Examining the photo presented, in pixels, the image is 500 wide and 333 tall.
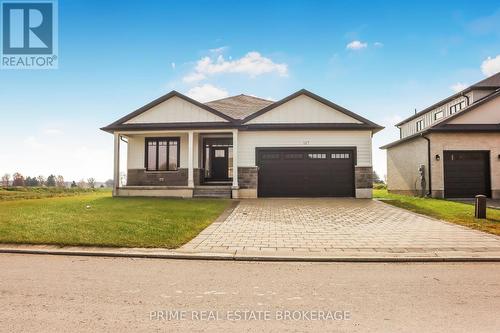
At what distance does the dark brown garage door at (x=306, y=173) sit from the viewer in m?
17.1

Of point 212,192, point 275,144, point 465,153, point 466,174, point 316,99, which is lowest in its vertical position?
point 212,192

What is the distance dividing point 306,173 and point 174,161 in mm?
7684

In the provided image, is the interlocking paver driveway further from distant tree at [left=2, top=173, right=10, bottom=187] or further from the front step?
distant tree at [left=2, top=173, right=10, bottom=187]

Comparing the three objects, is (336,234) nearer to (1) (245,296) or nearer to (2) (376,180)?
(1) (245,296)

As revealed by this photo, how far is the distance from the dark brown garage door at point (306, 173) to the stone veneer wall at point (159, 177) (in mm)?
4082

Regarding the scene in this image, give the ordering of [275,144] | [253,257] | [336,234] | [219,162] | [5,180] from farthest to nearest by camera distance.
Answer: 1. [5,180]
2. [219,162]
3. [275,144]
4. [336,234]
5. [253,257]

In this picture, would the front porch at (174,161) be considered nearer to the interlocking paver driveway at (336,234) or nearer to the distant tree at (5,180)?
the interlocking paver driveway at (336,234)

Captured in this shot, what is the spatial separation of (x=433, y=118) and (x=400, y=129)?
5.02m

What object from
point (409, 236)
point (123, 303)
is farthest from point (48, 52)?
point (409, 236)

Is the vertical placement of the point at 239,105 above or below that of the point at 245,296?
above

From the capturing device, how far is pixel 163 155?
61.2 ft

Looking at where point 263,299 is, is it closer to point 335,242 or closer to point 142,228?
point 335,242

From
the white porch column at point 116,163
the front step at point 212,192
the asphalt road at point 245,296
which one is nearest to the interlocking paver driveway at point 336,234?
the asphalt road at point 245,296

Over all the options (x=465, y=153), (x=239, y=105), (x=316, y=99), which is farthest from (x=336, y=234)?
(x=239, y=105)
